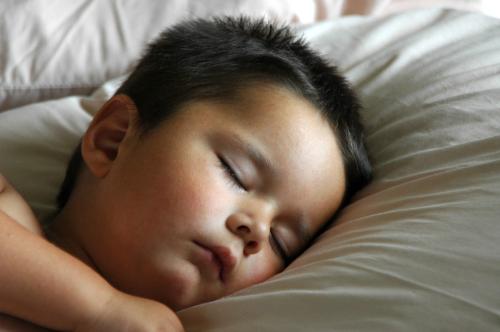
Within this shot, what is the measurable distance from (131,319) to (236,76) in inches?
16.4

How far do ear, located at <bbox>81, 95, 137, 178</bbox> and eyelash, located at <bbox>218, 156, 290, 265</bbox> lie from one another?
0.17 m

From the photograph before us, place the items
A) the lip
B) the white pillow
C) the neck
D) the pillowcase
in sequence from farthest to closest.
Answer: the white pillow
the neck
the lip
the pillowcase

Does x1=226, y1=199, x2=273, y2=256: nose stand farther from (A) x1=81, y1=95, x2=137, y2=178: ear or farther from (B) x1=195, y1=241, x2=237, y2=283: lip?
(A) x1=81, y1=95, x2=137, y2=178: ear

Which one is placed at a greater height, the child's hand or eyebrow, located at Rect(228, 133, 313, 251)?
eyebrow, located at Rect(228, 133, 313, 251)

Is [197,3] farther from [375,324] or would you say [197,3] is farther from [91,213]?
[375,324]

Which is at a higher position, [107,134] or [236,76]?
[236,76]

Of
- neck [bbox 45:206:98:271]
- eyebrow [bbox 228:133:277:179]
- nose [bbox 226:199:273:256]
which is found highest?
eyebrow [bbox 228:133:277:179]

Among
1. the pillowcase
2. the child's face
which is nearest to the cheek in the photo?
the child's face

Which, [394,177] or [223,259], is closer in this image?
[223,259]

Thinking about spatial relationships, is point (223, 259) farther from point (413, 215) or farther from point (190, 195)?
point (413, 215)

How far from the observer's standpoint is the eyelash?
90cm

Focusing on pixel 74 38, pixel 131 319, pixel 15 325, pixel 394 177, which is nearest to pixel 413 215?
pixel 394 177

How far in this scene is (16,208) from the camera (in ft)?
3.03

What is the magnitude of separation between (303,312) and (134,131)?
1.35ft
